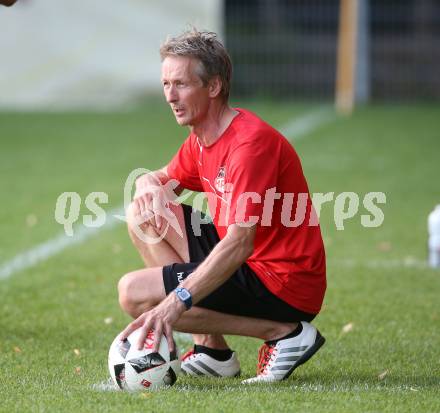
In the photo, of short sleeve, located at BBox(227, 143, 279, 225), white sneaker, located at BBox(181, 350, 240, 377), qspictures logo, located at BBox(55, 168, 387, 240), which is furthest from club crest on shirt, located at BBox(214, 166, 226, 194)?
white sneaker, located at BBox(181, 350, 240, 377)

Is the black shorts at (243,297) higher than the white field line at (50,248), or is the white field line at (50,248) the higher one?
the black shorts at (243,297)

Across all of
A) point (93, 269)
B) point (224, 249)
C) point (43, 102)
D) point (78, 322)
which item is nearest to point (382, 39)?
point (43, 102)

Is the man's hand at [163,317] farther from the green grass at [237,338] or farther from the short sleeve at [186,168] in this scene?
the short sleeve at [186,168]

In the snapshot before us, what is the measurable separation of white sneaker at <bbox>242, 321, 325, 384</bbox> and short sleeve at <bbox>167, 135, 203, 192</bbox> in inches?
36.8

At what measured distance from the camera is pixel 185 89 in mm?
4836

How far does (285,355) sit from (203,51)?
139 cm

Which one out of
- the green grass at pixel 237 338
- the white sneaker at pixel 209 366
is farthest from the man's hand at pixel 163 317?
the white sneaker at pixel 209 366

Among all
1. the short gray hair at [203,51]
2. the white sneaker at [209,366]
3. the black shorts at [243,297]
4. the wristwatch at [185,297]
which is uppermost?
the short gray hair at [203,51]

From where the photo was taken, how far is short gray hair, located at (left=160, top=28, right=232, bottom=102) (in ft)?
15.7

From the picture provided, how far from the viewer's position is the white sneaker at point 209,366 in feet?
16.9

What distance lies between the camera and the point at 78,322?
621cm

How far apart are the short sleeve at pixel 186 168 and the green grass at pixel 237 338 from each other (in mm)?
905

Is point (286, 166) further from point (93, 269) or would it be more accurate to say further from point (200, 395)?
point (93, 269)

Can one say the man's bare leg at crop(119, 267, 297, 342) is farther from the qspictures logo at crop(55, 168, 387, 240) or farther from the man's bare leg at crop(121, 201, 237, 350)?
the qspictures logo at crop(55, 168, 387, 240)
